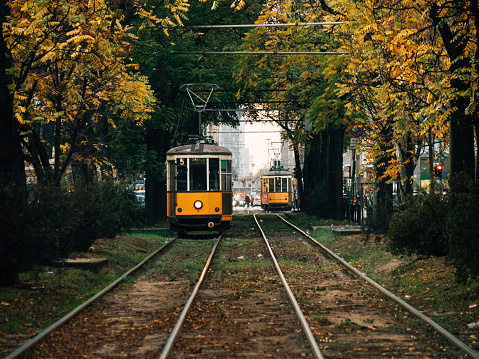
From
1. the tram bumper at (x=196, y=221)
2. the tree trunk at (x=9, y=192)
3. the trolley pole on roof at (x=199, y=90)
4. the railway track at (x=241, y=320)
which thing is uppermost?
the trolley pole on roof at (x=199, y=90)

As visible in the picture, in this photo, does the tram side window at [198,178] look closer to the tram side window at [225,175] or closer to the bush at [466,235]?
the tram side window at [225,175]

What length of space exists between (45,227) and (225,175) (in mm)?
11241

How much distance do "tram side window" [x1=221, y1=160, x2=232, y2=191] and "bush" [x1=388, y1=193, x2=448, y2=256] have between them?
924 cm

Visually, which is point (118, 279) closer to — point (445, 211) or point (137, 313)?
point (137, 313)

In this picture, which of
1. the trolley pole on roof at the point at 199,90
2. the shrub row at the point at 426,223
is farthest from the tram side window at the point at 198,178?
the shrub row at the point at 426,223

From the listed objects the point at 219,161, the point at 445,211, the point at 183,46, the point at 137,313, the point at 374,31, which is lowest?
the point at 137,313

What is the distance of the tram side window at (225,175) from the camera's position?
2278 cm

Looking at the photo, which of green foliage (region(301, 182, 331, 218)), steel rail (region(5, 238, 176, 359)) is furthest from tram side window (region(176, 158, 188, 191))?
green foliage (region(301, 182, 331, 218))

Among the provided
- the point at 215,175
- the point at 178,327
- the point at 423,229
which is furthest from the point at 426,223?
the point at 215,175

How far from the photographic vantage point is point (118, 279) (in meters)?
13.6

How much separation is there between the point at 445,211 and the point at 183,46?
16.0m

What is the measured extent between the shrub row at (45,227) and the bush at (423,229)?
6567 millimetres

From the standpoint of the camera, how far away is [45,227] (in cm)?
1215

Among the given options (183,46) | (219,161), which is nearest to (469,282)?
(219,161)
